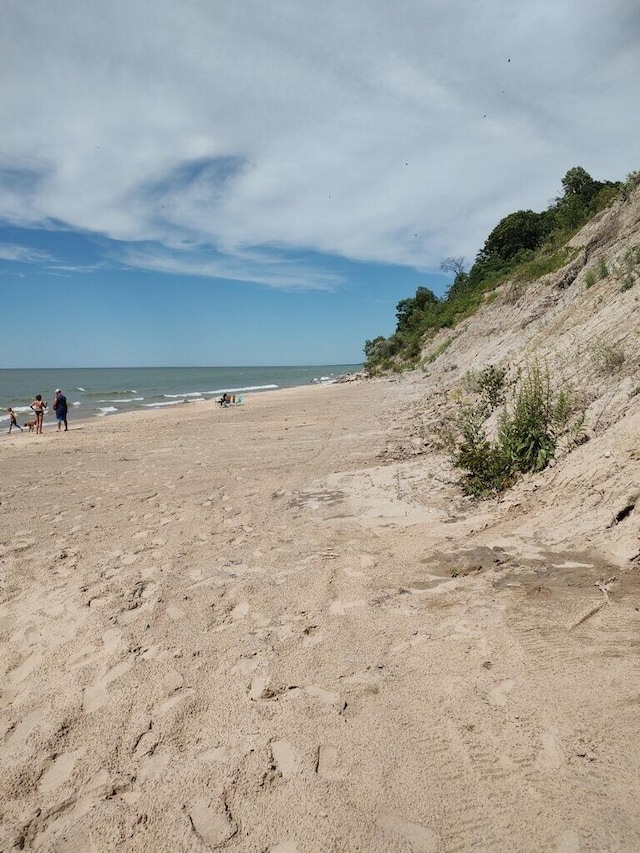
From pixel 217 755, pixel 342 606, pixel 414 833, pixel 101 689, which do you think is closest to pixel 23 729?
pixel 101 689

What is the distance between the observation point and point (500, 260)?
41.0 metres

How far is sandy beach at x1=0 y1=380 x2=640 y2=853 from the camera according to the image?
2.05 meters

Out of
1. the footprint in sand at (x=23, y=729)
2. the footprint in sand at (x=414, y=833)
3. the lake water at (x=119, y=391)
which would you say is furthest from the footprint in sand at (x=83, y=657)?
the lake water at (x=119, y=391)

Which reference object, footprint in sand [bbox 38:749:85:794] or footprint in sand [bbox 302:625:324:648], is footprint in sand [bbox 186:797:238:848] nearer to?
footprint in sand [bbox 38:749:85:794]

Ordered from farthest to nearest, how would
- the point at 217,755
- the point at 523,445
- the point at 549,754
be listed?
the point at 523,445 → the point at 217,755 → the point at 549,754

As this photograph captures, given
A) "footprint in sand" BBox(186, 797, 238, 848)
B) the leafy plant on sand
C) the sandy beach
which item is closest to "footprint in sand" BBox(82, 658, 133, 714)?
the sandy beach

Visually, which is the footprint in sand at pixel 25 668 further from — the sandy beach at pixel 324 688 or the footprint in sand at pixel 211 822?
the footprint in sand at pixel 211 822

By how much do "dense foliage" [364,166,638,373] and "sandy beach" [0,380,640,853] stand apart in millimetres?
25922

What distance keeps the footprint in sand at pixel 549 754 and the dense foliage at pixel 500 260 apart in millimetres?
27606

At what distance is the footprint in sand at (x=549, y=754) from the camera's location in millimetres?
2146

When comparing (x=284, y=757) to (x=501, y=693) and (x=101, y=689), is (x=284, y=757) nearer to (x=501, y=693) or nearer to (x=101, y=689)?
(x=501, y=693)

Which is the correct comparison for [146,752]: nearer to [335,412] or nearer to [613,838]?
[613,838]

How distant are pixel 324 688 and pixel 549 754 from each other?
4.06 ft

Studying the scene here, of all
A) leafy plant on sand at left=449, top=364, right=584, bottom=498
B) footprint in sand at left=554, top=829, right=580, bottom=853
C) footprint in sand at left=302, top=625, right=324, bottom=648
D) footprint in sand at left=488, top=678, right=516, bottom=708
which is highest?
leafy plant on sand at left=449, top=364, right=584, bottom=498
